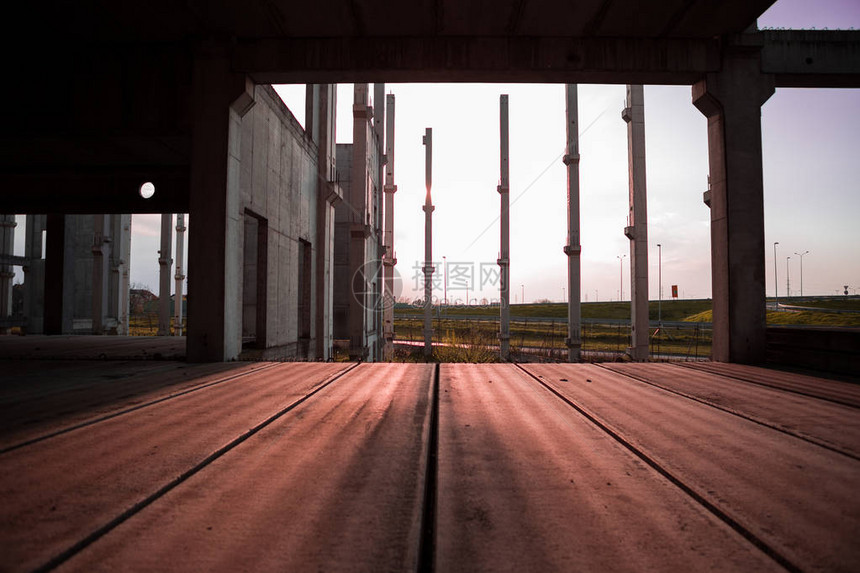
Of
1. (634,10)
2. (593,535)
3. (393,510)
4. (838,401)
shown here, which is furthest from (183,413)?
(634,10)

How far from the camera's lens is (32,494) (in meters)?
1.87

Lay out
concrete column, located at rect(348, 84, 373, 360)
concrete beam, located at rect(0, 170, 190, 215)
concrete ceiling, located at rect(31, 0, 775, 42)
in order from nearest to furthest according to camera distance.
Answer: concrete ceiling, located at rect(31, 0, 775, 42), concrete beam, located at rect(0, 170, 190, 215), concrete column, located at rect(348, 84, 373, 360)

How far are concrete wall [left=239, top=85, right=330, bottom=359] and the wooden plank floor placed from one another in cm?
546

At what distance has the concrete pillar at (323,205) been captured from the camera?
44.6 feet

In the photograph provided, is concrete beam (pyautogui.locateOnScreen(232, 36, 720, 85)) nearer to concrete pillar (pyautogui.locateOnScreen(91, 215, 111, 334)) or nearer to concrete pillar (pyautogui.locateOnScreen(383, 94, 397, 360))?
concrete pillar (pyautogui.locateOnScreen(91, 215, 111, 334))

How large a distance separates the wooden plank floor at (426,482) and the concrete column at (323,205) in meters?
9.60

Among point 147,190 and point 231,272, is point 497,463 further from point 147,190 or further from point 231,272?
point 147,190

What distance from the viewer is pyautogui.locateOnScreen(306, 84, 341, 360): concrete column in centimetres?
1360

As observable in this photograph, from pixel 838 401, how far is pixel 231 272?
7696 mm

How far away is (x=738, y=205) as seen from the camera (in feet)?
21.6

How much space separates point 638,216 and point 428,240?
11984 mm

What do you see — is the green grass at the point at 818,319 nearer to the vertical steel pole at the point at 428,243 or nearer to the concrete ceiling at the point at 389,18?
the vertical steel pole at the point at 428,243

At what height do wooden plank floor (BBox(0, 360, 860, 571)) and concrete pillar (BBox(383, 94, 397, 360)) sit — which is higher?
concrete pillar (BBox(383, 94, 397, 360))

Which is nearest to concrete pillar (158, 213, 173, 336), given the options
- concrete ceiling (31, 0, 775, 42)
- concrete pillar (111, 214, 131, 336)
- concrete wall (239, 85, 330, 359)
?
concrete pillar (111, 214, 131, 336)
